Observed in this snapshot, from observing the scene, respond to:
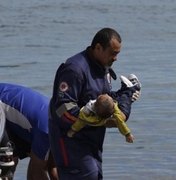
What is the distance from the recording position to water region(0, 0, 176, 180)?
11.8 meters

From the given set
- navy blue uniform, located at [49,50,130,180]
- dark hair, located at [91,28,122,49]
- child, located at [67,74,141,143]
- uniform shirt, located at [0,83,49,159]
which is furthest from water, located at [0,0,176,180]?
dark hair, located at [91,28,122,49]

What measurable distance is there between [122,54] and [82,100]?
12.3m

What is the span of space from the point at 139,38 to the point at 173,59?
411 centimetres

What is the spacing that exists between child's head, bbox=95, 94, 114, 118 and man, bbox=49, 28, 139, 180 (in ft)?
0.55

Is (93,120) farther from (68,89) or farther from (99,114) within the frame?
(68,89)

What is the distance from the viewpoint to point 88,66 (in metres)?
7.55

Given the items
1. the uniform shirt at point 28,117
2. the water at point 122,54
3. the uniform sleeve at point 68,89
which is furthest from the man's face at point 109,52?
the water at point 122,54

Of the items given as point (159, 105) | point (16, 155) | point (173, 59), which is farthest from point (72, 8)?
point (16, 155)

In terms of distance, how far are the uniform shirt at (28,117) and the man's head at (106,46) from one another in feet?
4.41

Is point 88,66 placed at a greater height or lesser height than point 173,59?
greater

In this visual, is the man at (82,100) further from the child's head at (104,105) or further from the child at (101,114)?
the child's head at (104,105)

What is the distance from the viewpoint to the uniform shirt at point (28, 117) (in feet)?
28.5

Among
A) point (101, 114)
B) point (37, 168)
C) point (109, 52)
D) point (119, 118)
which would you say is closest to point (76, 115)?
point (101, 114)

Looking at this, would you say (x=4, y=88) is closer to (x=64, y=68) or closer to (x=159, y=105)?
(x=64, y=68)
